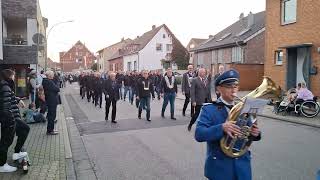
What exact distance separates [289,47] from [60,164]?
58.4ft

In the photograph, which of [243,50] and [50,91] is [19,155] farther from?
[243,50]

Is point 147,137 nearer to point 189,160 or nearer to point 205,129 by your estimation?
point 189,160

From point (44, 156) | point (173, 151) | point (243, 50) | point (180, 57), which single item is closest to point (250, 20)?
point (243, 50)

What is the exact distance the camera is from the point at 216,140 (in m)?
3.26

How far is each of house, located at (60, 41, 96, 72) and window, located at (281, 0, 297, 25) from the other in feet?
323

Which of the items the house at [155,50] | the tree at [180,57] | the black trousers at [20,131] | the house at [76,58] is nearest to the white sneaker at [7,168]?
the black trousers at [20,131]

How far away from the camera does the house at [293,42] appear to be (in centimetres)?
2022

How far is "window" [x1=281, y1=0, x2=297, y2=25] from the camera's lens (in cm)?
2208

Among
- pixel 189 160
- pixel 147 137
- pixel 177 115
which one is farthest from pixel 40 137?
pixel 177 115

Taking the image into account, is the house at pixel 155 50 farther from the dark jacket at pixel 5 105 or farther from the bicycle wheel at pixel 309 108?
the dark jacket at pixel 5 105

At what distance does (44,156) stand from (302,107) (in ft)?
30.9

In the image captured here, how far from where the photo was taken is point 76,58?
119250 millimetres

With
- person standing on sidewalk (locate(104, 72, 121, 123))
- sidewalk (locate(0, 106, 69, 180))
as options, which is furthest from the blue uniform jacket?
person standing on sidewalk (locate(104, 72, 121, 123))

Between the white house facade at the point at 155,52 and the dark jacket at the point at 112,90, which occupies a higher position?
the white house facade at the point at 155,52
